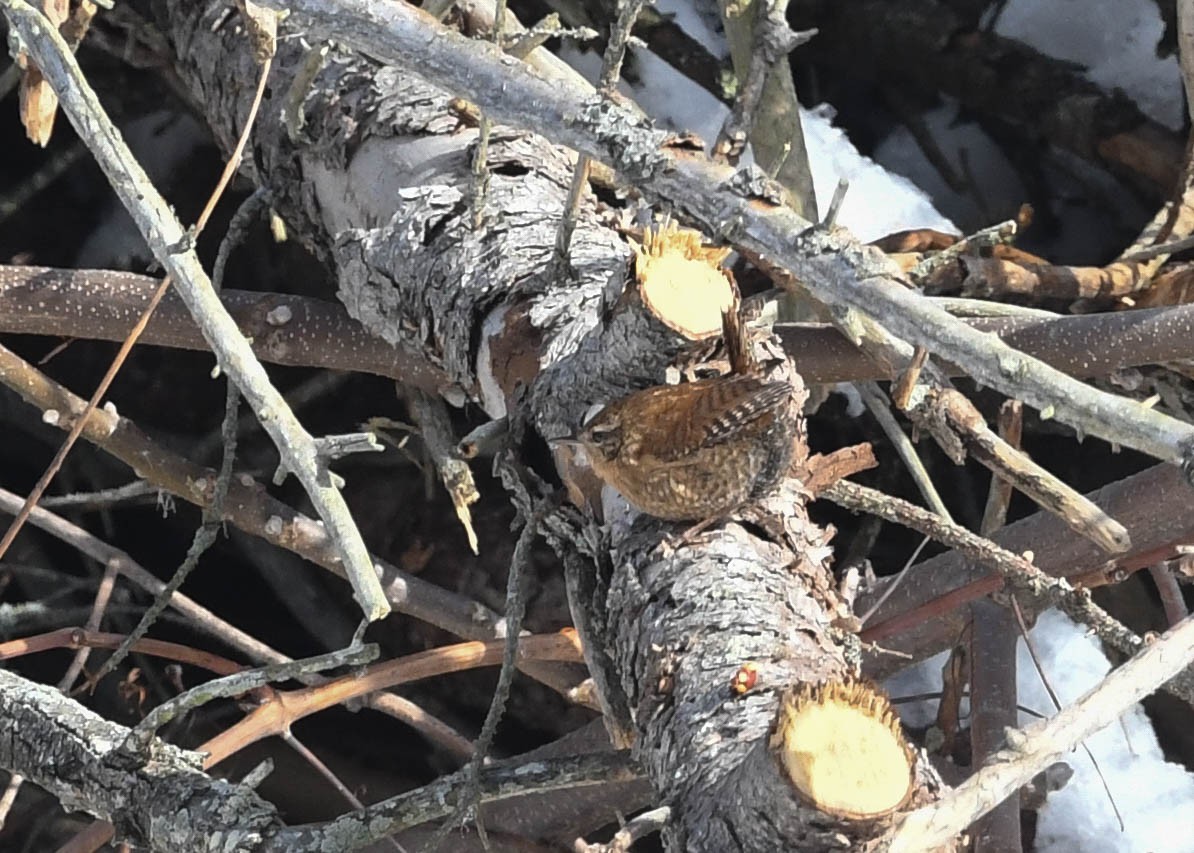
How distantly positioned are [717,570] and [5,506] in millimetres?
1118

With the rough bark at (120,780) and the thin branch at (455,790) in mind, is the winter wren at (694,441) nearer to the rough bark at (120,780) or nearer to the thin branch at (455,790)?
the thin branch at (455,790)

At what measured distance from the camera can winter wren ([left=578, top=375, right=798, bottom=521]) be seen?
104 centimetres

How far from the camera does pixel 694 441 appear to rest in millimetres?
1066

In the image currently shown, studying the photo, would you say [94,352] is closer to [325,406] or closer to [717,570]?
[325,406]

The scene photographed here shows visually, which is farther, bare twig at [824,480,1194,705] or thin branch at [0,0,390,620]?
bare twig at [824,480,1194,705]

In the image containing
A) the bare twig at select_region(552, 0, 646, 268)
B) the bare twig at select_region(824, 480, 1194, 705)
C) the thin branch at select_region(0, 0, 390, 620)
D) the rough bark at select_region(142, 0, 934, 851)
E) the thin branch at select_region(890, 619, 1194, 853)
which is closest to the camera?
the thin branch at select_region(890, 619, 1194, 853)

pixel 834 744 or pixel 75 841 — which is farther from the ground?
pixel 834 744

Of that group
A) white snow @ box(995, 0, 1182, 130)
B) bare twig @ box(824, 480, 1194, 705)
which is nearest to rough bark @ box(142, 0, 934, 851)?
bare twig @ box(824, 480, 1194, 705)

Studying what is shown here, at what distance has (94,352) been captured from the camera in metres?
2.21

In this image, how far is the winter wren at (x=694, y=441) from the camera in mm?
1043

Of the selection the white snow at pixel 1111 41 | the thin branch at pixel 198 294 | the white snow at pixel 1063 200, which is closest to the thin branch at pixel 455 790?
the thin branch at pixel 198 294

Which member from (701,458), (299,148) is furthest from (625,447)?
(299,148)

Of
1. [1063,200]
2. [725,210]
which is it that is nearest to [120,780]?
[725,210]

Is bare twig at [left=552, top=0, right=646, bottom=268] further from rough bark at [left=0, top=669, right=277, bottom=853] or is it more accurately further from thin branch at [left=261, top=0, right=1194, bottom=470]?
rough bark at [left=0, top=669, right=277, bottom=853]
